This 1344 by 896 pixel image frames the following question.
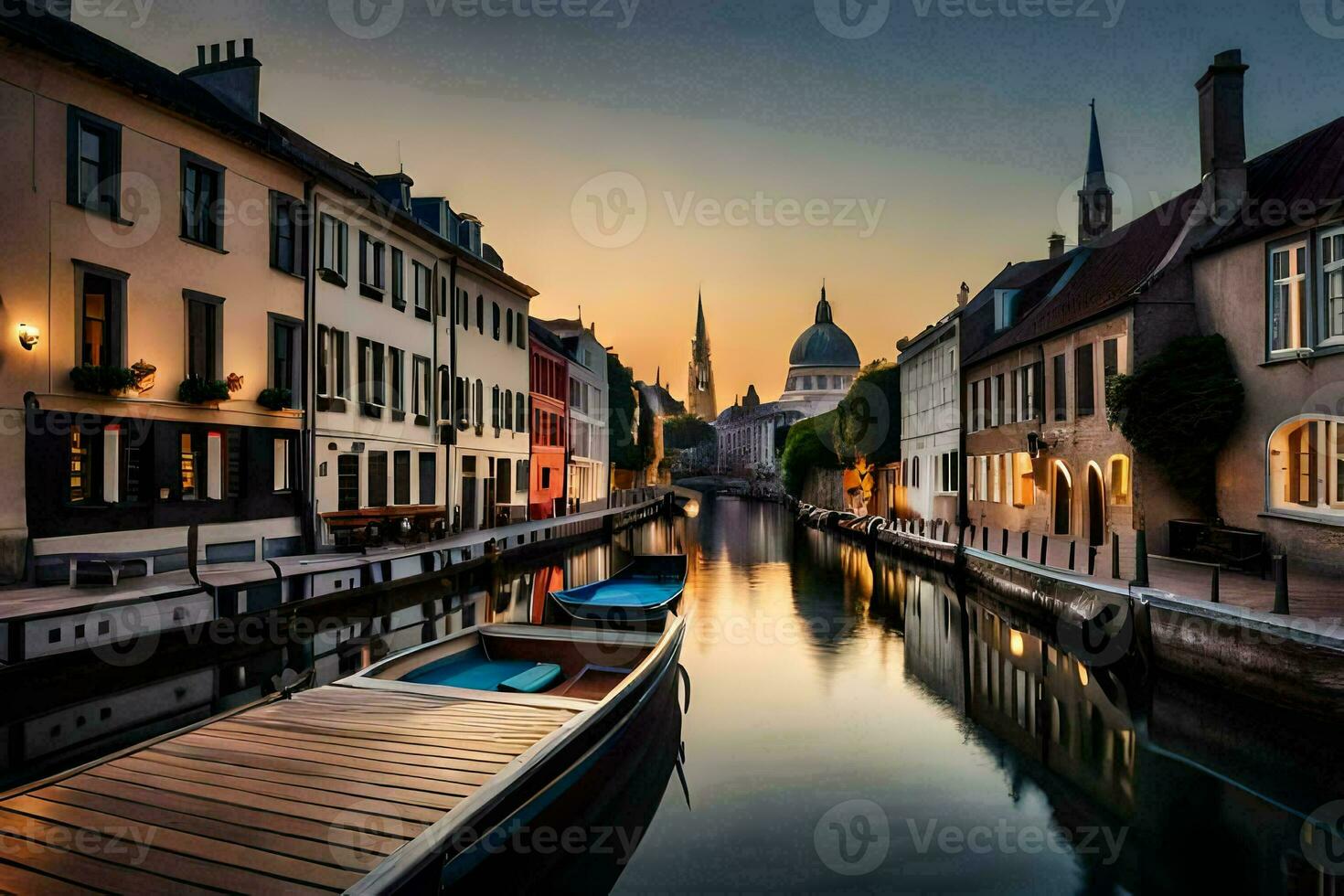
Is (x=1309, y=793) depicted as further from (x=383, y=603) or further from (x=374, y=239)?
(x=374, y=239)

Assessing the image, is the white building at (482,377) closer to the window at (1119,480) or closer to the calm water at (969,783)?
the calm water at (969,783)

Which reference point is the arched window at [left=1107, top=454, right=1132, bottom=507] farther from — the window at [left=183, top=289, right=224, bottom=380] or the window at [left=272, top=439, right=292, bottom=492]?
the window at [left=183, top=289, right=224, bottom=380]

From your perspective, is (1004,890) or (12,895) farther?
(1004,890)

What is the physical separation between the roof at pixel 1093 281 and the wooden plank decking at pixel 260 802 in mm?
19615

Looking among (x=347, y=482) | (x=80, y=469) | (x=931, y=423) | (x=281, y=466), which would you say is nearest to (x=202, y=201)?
(x=281, y=466)

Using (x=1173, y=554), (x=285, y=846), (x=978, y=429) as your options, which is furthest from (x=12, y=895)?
(x=978, y=429)

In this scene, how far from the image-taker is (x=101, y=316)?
15898mm

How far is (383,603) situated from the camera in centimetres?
1878

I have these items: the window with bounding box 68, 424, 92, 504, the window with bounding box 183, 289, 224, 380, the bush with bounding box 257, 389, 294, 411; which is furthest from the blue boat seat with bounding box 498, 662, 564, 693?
the bush with bounding box 257, 389, 294, 411

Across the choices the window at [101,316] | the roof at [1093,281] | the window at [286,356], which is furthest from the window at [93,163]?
the roof at [1093,281]

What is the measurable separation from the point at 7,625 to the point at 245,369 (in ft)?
33.2

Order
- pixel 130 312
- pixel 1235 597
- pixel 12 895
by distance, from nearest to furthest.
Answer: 1. pixel 12 895
2. pixel 1235 597
3. pixel 130 312

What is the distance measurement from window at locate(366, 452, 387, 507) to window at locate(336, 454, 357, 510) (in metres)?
0.85

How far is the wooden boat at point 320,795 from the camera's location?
4.41 m
